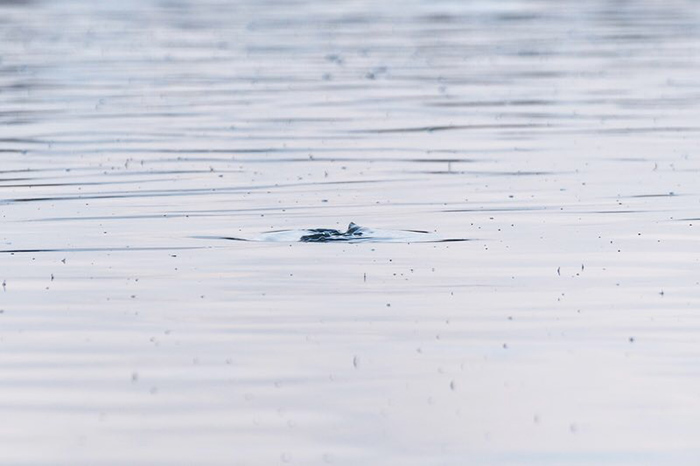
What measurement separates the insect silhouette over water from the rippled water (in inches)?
10.1

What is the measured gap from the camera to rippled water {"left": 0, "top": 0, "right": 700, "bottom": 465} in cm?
1060

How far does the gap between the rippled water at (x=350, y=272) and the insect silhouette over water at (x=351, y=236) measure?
0.26 meters

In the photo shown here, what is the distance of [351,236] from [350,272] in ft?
6.18

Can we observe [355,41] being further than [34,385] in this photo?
Yes

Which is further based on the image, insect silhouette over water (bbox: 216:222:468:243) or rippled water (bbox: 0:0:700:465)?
insect silhouette over water (bbox: 216:222:468:243)

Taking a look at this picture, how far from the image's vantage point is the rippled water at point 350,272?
10.6 meters

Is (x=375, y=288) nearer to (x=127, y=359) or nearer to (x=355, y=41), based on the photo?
(x=127, y=359)

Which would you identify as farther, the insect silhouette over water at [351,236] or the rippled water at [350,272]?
the insect silhouette over water at [351,236]

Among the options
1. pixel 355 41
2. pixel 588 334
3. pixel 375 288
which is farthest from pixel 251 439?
pixel 355 41

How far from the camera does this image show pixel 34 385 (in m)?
11.6

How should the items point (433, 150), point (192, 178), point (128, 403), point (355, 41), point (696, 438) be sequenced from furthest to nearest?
point (355, 41), point (433, 150), point (192, 178), point (128, 403), point (696, 438)

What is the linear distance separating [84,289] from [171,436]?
15.5ft

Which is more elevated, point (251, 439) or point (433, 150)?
point (433, 150)

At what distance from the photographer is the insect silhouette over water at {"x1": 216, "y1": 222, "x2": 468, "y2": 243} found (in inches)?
684
